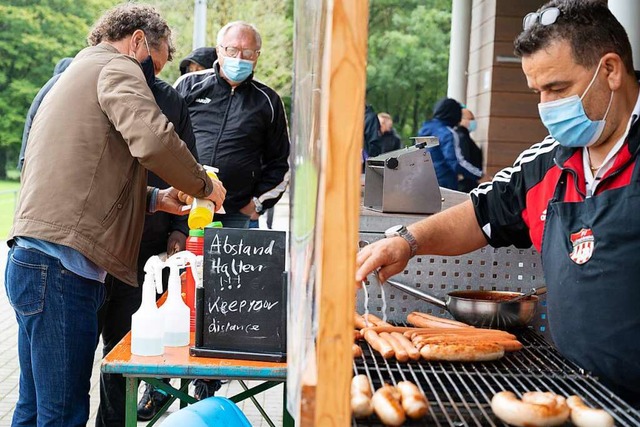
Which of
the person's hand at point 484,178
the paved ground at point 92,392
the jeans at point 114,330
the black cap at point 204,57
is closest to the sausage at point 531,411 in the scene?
the jeans at point 114,330

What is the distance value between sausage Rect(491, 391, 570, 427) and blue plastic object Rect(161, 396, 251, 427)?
107 cm

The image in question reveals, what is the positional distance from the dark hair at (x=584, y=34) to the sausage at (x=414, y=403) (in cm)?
112

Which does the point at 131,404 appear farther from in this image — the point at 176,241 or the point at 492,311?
the point at 176,241

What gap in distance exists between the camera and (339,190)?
4.47 feet

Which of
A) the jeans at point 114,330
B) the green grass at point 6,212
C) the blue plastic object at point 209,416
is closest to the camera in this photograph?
the blue plastic object at point 209,416

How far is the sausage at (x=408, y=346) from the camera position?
259cm

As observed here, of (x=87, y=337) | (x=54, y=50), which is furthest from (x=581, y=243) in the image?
(x=54, y=50)

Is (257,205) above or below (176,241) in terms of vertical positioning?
above

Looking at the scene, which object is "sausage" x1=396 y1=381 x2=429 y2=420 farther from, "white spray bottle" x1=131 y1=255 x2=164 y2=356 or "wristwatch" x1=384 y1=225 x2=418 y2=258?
"white spray bottle" x1=131 y1=255 x2=164 y2=356

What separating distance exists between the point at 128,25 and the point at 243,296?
155 cm

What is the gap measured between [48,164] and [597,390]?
2.19 meters

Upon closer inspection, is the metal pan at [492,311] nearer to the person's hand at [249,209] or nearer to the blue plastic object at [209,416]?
the blue plastic object at [209,416]

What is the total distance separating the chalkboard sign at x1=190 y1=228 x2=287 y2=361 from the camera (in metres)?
2.86

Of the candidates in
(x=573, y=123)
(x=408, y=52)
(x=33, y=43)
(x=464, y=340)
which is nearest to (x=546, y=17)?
(x=573, y=123)
